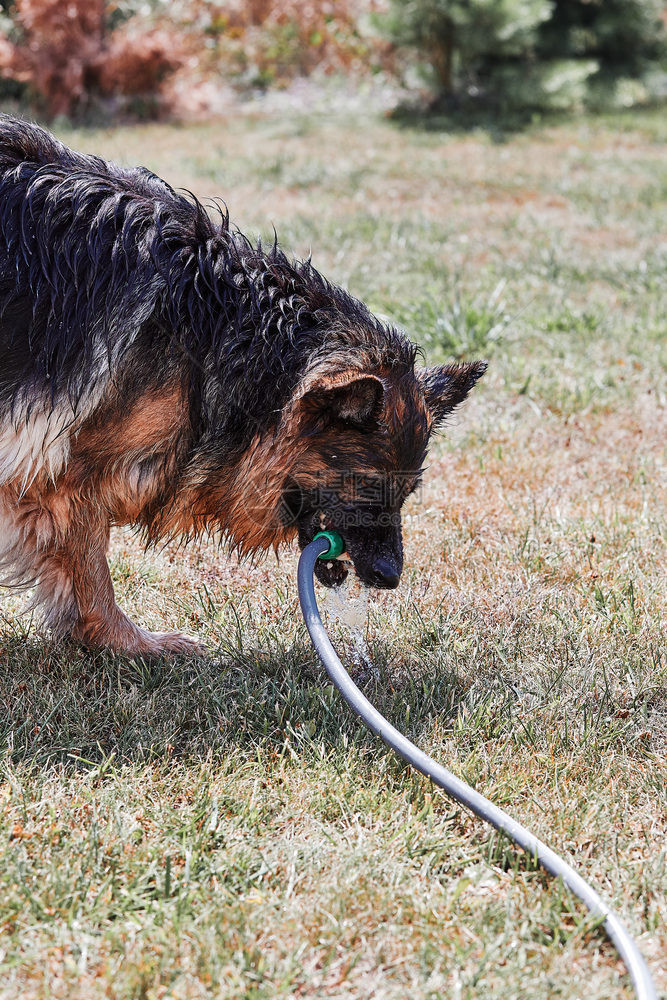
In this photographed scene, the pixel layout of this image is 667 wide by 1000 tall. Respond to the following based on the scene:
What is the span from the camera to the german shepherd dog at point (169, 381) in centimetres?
300

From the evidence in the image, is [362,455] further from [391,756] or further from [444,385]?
[391,756]

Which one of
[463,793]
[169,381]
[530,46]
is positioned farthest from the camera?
[530,46]

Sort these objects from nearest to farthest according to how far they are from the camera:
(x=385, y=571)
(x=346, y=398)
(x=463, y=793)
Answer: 1. (x=463, y=793)
2. (x=346, y=398)
3. (x=385, y=571)

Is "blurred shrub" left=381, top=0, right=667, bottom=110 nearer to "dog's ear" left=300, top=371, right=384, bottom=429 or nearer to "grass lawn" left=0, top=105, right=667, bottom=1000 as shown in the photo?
"grass lawn" left=0, top=105, right=667, bottom=1000

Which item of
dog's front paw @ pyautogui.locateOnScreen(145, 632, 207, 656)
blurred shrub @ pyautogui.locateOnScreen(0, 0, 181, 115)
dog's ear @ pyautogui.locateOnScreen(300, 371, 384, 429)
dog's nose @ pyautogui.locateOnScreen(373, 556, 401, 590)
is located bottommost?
dog's front paw @ pyautogui.locateOnScreen(145, 632, 207, 656)

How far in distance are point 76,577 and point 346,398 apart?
3.93ft

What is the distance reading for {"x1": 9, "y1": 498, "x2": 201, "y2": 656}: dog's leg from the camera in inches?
126

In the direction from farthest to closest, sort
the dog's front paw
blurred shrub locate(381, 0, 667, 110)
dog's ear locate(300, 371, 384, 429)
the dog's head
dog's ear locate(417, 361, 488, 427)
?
blurred shrub locate(381, 0, 667, 110), the dog's front paw, dog's ear locate(417, 361, 488, 427), the dog's head, dog's ear locate(300, 371, 384, 429)

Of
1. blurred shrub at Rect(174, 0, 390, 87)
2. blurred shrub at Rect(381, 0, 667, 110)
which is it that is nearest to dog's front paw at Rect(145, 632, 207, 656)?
blurred shrub at Rect(381, 0, 667, 110)

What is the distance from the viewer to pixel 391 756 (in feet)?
9.89

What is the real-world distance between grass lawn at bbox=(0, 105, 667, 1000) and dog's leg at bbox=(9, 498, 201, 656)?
0.11 m

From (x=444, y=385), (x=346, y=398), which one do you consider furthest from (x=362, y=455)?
(x=444, y=385)

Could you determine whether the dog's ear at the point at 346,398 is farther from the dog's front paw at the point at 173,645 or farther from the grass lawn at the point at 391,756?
the dog's front paw at the point at 173,645

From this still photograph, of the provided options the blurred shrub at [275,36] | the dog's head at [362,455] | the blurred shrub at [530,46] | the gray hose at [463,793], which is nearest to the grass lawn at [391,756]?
the gray hose at [463,793]
